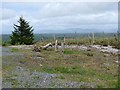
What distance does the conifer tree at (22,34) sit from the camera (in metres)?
41.6

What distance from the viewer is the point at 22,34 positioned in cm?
4309

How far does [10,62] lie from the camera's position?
18.5 m

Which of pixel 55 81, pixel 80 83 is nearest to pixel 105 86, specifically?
pixel 80 83

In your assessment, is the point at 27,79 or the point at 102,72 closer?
the point at 27,79

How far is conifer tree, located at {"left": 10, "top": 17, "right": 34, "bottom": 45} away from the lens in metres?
41.6

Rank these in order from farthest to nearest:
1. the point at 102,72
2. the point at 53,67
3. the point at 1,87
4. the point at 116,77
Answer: the point at 53,67, the point at 102,72, the point at 116,77, the point at 1,87

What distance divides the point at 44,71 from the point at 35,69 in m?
0.81

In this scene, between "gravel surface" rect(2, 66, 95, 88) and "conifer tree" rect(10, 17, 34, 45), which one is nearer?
"gravel surface" rect(2, 66, 95, 88)

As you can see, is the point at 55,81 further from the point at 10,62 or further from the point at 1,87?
the point at 10,62

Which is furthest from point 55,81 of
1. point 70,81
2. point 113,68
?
point 113,68

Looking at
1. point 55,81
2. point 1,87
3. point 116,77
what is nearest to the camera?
point 1,87

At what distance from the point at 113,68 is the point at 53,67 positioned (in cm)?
337

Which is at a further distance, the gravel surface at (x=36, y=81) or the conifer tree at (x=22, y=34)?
the conifer tree at (x=22, y=34)

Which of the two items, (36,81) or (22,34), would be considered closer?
(36,81)
